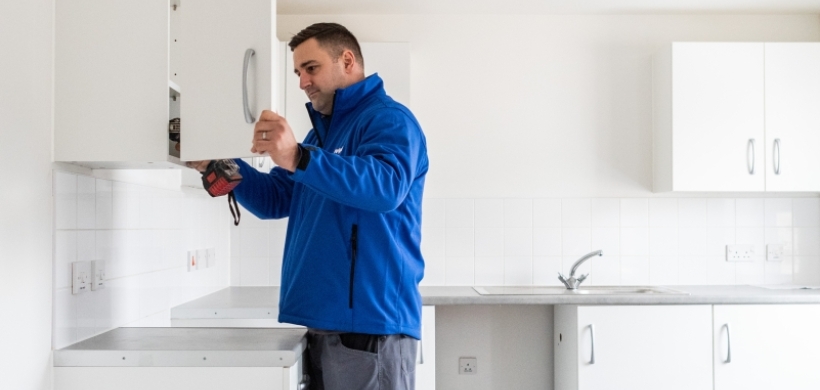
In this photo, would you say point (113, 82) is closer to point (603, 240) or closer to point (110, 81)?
point (110, 81)

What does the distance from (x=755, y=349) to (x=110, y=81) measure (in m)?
2.89

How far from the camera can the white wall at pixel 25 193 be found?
5.48 feet

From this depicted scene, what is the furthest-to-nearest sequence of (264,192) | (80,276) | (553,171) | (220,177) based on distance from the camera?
(553,171) → (264,192) → (80,276) → (220,177)

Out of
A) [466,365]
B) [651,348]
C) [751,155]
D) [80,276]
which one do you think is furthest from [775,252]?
[80,276]

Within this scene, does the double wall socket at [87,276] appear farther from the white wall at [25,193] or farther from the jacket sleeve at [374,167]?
the jacket sleeve at [374,167]

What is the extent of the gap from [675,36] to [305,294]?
3004mm

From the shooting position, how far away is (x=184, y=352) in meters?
1.80

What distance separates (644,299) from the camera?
337 cm

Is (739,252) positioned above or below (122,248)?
below

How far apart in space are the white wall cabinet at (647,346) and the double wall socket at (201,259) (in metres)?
1.67

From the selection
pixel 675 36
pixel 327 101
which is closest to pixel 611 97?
pixel 675 36

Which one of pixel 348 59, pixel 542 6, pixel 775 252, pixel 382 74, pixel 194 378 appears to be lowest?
pixel 194 378

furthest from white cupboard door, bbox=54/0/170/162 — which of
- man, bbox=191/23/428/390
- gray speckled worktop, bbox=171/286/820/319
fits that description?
gray speckled worktop, bbox=171/286/820/319

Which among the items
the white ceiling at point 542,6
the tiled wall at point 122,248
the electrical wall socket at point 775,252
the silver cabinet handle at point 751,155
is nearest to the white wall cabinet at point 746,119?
the silver cabinet handle at point 751,155
